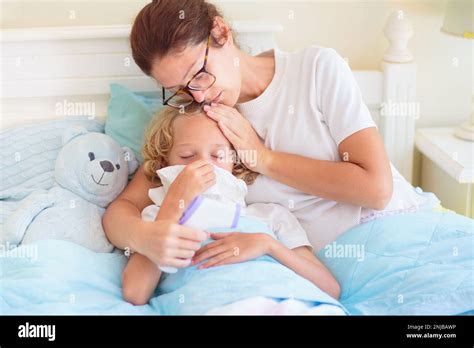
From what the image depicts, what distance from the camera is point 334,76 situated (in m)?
1.63

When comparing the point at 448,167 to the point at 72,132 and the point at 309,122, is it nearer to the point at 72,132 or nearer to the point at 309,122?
the point at 309,122

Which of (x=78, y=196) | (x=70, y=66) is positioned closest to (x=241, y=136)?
(x=78, y=196)

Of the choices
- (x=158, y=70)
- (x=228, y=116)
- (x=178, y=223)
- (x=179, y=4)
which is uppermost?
(x=179, y=4)

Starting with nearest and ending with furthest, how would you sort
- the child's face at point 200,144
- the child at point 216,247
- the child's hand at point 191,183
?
1. the child at point 216,247
2. the child's hand at point 191,183
3. the child's face at point 200,144

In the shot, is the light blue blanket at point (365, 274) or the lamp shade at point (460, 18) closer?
the light blue blanket at point (365, 274)

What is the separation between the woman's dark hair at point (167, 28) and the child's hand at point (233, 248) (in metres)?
0.44

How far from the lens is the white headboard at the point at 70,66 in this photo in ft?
A: 6.77

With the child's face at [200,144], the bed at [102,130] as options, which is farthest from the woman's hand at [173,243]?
the child's face at [200,144]

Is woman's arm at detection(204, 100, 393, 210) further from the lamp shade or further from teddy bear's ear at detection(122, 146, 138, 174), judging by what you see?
the lamp shade

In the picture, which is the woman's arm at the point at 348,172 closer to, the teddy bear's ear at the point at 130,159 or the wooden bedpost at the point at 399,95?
the teddy bear's ear at the point at 130,159

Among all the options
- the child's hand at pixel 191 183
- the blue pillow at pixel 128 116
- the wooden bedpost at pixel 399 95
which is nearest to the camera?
the child's hand at pixel 191 183

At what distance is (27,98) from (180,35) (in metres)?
0.84

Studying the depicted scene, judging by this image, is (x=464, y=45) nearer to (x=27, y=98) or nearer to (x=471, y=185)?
(x=471, y=185)

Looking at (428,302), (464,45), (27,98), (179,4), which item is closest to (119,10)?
(27,98)
